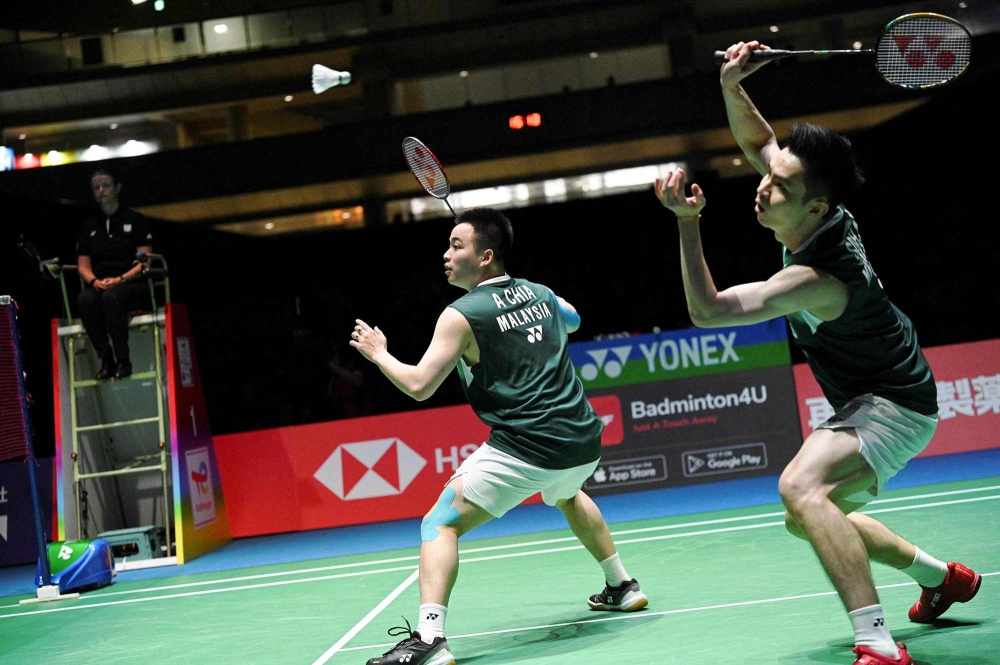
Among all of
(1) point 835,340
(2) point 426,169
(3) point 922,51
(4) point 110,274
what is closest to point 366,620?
(2) point 426,169

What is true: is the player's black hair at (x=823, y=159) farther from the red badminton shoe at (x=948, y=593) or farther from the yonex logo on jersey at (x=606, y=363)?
the yonex logo on jersey at (x=606, y=363)

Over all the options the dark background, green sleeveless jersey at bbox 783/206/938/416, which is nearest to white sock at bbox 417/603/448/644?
green sleeveless jersey at bbox 783/206/938/416

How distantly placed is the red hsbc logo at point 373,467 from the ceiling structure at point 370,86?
1016cm

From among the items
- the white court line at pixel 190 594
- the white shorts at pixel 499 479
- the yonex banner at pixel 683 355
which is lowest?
the white court line at pixel 190 594

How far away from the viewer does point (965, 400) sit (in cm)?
892

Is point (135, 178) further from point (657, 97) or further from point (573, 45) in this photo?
point (657, 97)

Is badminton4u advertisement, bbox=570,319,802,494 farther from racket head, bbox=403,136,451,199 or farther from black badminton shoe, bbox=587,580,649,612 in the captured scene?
black badminton shoe, bbox=587,580,649,612

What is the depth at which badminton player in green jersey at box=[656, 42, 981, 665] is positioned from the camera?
10.0 feet

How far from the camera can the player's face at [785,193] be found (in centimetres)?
320


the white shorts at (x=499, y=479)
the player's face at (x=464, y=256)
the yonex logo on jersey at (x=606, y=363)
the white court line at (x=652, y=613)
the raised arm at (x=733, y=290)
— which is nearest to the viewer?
the raised arm at (x=733, y=290)

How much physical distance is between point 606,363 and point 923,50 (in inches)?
218

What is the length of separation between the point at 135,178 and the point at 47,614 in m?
14.6

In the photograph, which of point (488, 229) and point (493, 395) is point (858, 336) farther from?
point (488, 229)

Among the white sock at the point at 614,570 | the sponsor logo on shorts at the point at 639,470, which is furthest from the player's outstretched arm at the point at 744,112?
the sponsor logo on shorts at the point at 639,470
